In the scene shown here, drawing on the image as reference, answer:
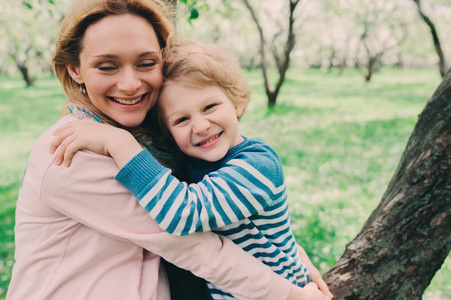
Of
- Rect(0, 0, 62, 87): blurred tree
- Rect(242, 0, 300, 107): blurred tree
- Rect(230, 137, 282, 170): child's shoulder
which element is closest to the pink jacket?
Rect(230, 137, 282, 170): child's shoulder

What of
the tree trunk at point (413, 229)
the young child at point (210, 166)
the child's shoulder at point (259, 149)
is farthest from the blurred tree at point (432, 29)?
the child's shoulder at point (259, 149)

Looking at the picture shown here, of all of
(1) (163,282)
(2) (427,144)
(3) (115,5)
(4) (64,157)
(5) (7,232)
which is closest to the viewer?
(4) (64,157)

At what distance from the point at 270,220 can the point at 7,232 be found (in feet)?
16.4

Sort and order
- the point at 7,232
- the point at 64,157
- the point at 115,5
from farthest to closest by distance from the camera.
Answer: the point at 7,232 < the point at 115,5 < the point at 64,157

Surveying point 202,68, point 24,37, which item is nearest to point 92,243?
point 202,68

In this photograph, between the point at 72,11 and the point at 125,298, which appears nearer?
the point at 125,298

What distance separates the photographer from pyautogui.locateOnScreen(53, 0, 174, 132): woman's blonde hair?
1.50m

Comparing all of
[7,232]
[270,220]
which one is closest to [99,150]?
[270,220]

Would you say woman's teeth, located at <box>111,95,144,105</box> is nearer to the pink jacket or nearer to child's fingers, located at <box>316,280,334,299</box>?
the pink jacket

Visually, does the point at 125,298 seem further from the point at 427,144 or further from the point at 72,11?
the point at 427,144

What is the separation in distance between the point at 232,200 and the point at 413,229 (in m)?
1.04

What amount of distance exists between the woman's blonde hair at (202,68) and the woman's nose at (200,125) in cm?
17

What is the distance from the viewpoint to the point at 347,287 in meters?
1.90

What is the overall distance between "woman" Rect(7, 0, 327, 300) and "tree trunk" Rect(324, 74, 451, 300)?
0.47 metres
